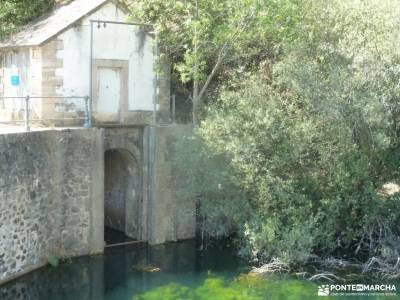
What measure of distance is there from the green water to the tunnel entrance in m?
1.69

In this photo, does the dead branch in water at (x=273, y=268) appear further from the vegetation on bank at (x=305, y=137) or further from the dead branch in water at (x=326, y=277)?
the dead branch in water at (x=326, y=277)

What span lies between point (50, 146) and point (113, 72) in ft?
13.5

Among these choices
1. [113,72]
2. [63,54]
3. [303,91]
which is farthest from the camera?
[113,72]

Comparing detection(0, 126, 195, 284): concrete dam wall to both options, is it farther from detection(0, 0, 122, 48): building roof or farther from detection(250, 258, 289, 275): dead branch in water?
detection(250, 258, 289, 275): dead branch in water

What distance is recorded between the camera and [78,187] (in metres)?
18.4

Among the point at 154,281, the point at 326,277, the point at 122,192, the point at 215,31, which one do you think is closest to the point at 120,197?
the point at 122,192

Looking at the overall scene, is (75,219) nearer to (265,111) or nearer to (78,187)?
(78,187)

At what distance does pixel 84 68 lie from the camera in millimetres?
19750

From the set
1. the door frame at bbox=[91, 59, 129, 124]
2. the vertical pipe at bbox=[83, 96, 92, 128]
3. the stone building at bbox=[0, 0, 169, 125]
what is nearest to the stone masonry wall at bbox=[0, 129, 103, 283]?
the vertical pipe at bbox=[83, 96, 92, 128]

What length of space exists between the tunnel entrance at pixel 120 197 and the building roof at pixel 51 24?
453 centimetres

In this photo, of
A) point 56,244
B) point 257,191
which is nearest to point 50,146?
point 56,244

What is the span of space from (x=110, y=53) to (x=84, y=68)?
1068 millimetres

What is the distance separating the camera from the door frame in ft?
65.5

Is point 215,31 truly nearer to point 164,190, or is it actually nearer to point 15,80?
point 164,190
